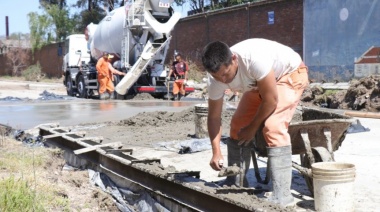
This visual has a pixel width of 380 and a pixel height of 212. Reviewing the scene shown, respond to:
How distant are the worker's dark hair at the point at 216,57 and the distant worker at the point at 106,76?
16096 mm

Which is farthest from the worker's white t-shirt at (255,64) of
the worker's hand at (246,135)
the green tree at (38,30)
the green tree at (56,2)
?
the green tree at (56,2)

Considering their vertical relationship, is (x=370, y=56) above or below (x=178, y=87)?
above

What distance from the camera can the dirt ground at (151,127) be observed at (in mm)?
6398

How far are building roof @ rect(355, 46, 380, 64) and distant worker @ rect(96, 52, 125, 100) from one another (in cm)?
929

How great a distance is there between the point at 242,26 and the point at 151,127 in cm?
1866

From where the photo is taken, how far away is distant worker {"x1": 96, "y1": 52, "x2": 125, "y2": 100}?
20.0 metres

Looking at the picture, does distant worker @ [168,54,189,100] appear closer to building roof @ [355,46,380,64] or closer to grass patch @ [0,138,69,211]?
building roof @ [355,46,380,64]

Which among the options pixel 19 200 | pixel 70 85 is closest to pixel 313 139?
pixel 19 200

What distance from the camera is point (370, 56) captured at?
20.5 meters

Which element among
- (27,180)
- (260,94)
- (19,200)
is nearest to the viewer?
(260,94)

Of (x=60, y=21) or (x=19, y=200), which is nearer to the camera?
(x=19, y=200)

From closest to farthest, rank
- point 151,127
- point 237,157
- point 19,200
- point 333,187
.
Answer: point 333,187 < point 237,157 < point 19,200 < point 151,127

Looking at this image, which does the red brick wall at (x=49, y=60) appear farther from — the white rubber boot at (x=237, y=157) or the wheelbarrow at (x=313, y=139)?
the wheelbarrow at (x=313, y=139)

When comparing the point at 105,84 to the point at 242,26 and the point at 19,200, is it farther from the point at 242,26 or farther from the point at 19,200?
the point at 19,200
